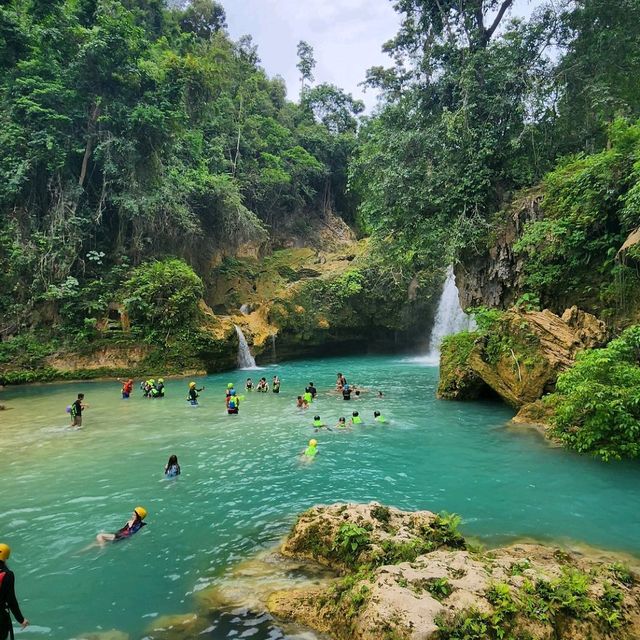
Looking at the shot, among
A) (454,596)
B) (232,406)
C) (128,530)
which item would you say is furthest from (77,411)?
(454,596)

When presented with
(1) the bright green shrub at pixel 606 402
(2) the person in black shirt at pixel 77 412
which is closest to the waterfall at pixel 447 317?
(1) the bright green shrub at pixel 606 402

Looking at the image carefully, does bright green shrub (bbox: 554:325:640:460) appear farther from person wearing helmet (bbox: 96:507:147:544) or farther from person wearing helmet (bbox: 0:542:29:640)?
person wearing helmet (bbox: 0:542:29:640)

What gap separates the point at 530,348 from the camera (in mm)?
14555

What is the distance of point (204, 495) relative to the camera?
31.2 ft

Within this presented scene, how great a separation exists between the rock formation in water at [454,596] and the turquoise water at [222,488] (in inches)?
70.8

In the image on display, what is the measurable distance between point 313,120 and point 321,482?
44139 mm

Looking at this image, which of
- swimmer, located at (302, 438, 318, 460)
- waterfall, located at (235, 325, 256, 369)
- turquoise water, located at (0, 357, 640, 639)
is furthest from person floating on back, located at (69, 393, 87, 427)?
waterfall, located at (235, 325, 256, 369)

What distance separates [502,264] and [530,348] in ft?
18.4

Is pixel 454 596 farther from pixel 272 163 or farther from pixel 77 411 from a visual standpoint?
pixel 272 163

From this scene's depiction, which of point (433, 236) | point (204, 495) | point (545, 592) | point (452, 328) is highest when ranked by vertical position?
point (433, 236)

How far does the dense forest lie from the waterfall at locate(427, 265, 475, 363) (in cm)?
170

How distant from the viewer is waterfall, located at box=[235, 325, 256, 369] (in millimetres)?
31203

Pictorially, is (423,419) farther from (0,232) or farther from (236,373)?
(0,232)

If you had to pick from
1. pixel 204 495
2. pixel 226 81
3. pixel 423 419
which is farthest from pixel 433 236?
pixel 226 81
